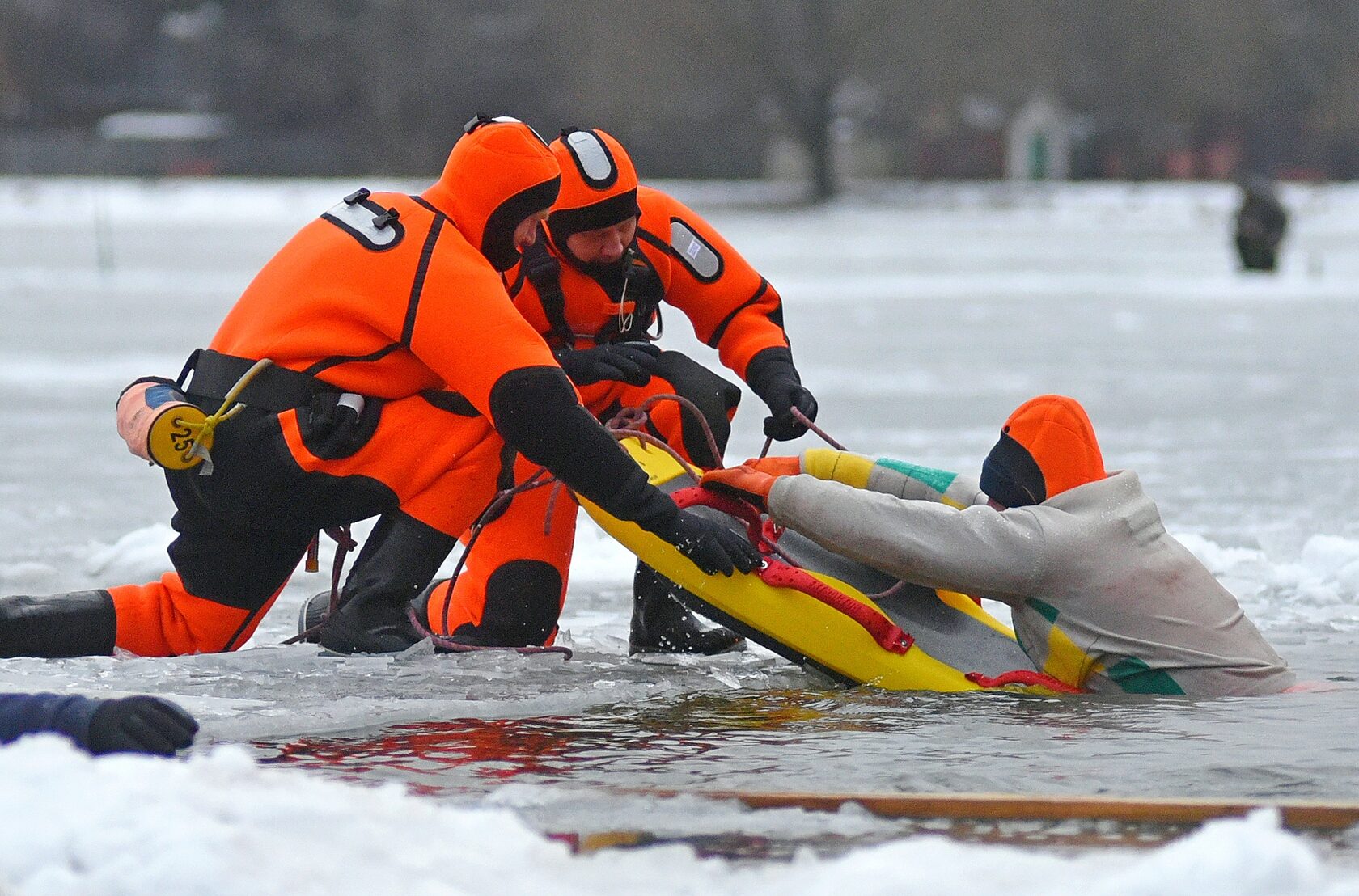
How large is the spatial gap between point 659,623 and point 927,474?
78 centimetres

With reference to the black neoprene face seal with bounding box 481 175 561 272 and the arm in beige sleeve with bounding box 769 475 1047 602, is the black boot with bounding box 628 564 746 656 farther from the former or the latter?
the black neoprene face seal with bounding box 481 175 561 272

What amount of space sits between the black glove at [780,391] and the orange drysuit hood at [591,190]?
21.9 inches

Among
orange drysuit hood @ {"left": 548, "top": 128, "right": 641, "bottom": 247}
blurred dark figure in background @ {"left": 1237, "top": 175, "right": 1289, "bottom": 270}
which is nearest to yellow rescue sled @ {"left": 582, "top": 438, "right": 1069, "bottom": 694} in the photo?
orange drysuit hood @ {"left": 548, "top": 128, "right": 641, "bottom": 247}

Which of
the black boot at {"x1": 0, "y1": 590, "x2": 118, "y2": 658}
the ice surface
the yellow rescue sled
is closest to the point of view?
the ice surface

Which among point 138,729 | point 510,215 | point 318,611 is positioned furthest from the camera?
point 318,611

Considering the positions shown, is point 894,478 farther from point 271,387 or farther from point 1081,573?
point 271,387

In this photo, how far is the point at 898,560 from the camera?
4043 millimetres

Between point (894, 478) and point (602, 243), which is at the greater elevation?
point (602, 243)

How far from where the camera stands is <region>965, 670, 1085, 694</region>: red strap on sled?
14.0ft

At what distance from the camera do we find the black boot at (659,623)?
481 centimetres

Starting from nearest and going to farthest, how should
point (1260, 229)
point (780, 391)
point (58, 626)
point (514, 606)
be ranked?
1. point (58, 626)
2. point (514, 606)
3. point (780, 391)
4. point (1260, 229)

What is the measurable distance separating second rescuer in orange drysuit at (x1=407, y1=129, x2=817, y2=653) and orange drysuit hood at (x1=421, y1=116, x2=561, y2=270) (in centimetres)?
39

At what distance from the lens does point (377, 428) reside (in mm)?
4227

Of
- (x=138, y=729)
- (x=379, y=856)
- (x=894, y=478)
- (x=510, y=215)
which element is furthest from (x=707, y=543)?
(x=379, y=856)
